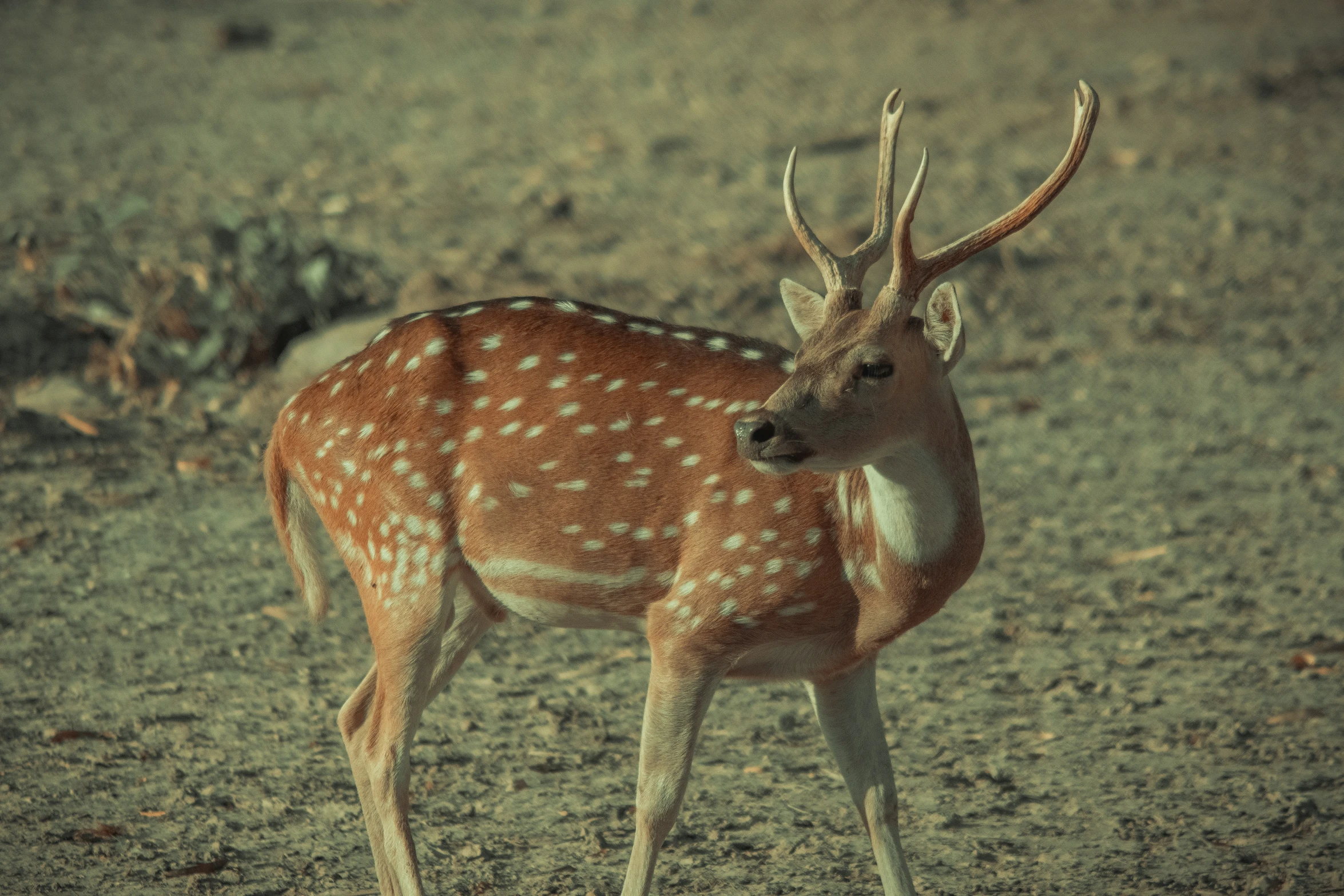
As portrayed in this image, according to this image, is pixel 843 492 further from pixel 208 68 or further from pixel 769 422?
pixel 208 68

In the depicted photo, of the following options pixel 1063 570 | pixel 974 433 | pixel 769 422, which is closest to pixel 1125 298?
pixel 974 433

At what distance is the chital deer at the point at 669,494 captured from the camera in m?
3.43

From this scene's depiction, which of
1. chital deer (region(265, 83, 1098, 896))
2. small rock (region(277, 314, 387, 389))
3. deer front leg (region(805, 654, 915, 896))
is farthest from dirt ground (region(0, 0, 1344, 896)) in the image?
chital deer (region(265, 83, 1098, 896))

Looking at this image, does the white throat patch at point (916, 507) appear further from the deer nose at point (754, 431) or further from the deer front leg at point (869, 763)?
the deer front leg at point (869, 763)

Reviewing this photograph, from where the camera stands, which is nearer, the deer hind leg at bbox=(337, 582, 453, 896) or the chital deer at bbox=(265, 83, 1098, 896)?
the chital deer at bbox=(265, 83, 1098, 896)

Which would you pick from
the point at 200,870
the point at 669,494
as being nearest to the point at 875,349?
the point at 669,494

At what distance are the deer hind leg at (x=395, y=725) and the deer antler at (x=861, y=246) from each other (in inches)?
47.2

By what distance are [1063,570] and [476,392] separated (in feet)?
9.71

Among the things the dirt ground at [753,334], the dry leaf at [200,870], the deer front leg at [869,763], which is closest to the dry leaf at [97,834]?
the dirt ground at [753,334]

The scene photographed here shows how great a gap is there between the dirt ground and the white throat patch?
1086 mm

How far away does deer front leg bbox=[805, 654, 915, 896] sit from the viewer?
384cm

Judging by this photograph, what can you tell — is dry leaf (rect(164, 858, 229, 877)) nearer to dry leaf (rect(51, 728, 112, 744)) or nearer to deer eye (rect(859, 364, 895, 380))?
dry leaf (rect(51, 728, 112, 744))

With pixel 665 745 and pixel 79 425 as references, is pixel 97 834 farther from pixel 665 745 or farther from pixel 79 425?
pixel 79 425

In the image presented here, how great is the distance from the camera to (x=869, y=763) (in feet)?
12.7
